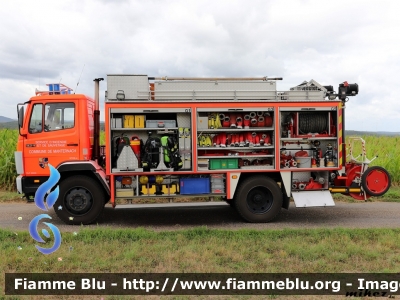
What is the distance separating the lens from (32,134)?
8977 mm

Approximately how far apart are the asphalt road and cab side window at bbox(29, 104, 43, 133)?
190cm

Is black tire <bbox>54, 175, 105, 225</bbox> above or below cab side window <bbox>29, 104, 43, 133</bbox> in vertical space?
below

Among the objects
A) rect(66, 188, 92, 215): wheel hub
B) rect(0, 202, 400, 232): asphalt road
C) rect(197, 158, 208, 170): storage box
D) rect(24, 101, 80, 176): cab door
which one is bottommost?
rect(0, 202, 400, 232): asphalt road

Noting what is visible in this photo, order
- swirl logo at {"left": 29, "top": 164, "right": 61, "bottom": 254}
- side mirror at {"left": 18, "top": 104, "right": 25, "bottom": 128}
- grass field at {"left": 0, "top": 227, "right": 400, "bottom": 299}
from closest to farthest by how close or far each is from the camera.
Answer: swirl logo at {"left": 29, "top": 164, "right": 61, "bottom": 254}
grass field at {"left": 0, "top": 227, "right": 400, "bottom": 299}
side mirror at {"left": 18, "top": 104, "right": 25, "bottom": 128}

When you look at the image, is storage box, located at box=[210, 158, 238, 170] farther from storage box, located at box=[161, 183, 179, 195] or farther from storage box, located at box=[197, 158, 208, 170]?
storage box, located at box=[161, 183, 179, 195]

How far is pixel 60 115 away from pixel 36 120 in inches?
20.4

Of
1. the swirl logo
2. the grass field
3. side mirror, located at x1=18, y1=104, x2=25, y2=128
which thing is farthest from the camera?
side mirror, located at x1=18, y1=104, x2=25, y2=128

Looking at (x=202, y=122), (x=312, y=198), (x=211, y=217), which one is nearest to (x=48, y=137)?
(x=202, y=122)

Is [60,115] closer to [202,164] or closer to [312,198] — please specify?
[202,164]

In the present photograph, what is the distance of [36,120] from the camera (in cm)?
900

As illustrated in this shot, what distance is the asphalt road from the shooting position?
9.02 metres

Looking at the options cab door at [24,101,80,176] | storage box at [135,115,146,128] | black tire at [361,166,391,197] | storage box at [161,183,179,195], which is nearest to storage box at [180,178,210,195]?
storage box at [161,183,179,195]

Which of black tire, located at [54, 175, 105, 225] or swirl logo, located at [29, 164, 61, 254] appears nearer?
swirl logo, located at [29, 164, 61, 254]

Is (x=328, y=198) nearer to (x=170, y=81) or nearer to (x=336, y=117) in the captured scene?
(x=336, y=117)
